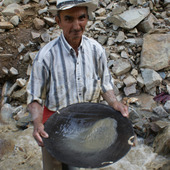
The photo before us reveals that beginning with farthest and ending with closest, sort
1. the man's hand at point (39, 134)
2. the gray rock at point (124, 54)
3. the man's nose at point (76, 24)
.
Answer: the gray rock at point (124, 54), the man's nose at point (76, 24), the man's hand at point (39, 134)

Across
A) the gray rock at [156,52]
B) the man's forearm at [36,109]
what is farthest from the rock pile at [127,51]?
the man's forearm at [36,109]

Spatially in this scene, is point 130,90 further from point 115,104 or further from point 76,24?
point 76,24

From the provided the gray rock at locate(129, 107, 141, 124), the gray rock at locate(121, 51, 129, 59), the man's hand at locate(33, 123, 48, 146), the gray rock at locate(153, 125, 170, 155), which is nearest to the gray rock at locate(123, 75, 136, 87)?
the gray rock at locate(121, 51, 129, 59)

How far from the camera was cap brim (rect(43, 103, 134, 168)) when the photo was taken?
4.44 feet

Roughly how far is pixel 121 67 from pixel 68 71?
2.37 m

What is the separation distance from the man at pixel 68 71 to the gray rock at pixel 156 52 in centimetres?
225

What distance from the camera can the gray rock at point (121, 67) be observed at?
396cm

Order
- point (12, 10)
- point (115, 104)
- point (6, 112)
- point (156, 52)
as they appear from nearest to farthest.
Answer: point (115, 104), point (6, 112), point (156, 52), point (12, 10)

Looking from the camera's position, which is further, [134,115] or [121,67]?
[121,67]

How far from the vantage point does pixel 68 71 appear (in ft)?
5.83

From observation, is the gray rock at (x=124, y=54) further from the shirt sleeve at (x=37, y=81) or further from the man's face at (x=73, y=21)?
the shirt sleeve at (x=37, y=81)

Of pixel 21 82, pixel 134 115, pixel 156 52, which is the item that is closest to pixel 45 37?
pixel 21 82

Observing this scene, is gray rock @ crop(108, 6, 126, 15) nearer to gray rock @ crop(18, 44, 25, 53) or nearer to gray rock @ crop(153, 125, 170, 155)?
gray rock @ crop(18, 44, 25, 53)

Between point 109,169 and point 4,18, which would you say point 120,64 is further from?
point 4,18
